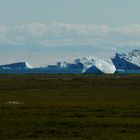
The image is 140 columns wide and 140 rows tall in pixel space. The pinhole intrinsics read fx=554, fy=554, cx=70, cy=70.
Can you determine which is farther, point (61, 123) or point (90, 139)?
point (61, 123)

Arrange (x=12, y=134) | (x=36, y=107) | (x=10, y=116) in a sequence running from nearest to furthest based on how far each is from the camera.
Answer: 1. (x=12, y=134)
2. (x=10, y=116)
3. (x=36, y=107)

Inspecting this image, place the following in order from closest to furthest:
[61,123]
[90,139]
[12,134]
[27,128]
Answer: [90,139]
[12,134]
[27,128]
[61,123]

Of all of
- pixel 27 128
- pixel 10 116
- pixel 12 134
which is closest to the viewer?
pixel 12 134

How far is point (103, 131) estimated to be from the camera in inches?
1171

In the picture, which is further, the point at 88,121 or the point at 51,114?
the point at 51,114

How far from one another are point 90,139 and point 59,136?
7.11 ft

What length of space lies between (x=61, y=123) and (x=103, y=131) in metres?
A: 4.43

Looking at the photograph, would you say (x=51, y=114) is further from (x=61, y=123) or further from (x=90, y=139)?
(x=90, y=139)

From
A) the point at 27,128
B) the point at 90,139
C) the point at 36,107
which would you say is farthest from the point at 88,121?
the point at 36,107

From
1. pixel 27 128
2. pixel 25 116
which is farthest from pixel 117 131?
pixel 25 116

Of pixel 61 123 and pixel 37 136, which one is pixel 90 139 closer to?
pixel 37 136

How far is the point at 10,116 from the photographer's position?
125 ft

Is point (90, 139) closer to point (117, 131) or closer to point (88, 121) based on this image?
point (117, 131)

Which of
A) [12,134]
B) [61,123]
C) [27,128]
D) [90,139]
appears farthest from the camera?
[61,123]
